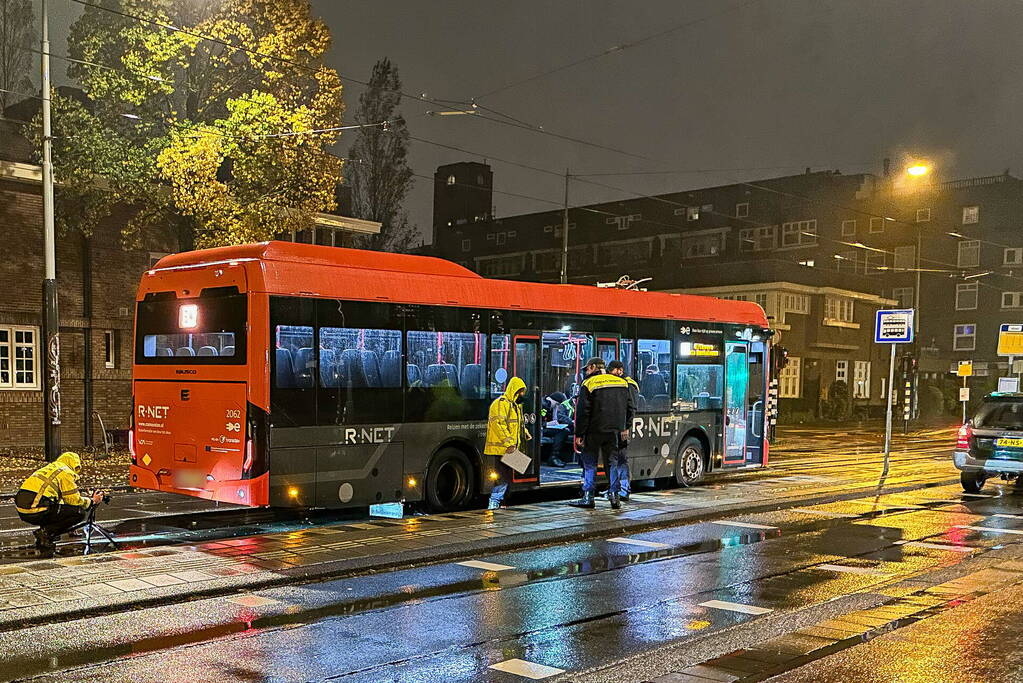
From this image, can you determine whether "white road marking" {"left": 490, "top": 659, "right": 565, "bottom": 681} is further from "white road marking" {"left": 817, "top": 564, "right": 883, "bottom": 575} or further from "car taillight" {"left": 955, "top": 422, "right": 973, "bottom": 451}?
"car taillight" {"left": 955, "top": 422, "right": 973, "bottom": 451}

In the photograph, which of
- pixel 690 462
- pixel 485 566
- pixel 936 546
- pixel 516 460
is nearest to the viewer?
pixel 485 566

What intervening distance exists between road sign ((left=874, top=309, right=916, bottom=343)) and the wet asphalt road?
7.30m

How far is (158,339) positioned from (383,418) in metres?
3.08

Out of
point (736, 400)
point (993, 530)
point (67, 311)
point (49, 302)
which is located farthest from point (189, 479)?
point (67, 311)

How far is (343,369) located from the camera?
11.9 m

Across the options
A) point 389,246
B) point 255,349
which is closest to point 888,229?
point 389,246

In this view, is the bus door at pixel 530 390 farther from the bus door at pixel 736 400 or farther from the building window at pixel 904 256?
the building window at pixel 904 256

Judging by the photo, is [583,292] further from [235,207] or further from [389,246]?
[389,246]

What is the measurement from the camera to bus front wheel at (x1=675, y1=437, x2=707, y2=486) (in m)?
16.5

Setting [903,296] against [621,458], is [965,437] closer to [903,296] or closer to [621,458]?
[621,458]

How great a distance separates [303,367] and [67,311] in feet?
48.7

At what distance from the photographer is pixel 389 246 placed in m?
50.7

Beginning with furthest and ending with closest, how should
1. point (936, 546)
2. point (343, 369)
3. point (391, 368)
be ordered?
1. point (391, 368)
2. point (343, 369)
3. point (936, 546)

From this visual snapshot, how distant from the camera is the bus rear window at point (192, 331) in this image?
11156 mm
